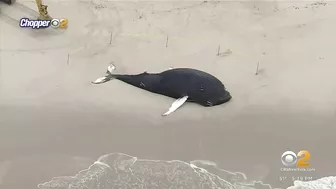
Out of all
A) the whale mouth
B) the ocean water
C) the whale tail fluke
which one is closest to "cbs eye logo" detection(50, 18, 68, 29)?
the whale tail fluke

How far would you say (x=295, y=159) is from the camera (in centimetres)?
425

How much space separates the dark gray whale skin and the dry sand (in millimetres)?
69

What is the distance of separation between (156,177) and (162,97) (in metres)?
0.91

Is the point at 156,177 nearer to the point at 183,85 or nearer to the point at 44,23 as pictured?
the point at 183,85

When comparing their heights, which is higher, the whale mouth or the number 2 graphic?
the whale mouth

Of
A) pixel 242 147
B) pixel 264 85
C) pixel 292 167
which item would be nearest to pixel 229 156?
pixel 242 147

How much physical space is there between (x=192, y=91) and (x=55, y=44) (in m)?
1.61

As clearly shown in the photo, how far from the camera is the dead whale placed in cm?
468

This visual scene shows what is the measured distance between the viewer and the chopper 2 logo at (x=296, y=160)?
421 cm

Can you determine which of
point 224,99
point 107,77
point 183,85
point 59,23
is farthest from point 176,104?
point 59,23

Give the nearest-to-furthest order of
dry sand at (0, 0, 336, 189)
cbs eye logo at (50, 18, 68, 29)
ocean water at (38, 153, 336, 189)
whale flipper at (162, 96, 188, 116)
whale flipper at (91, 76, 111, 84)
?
1. ocean water at (38, 153, 336, 189)
2. dry sand at (0, 0, 336, 189)
3. whale flipper at (162, 96, 188, 116)
4. whale flipper at (91, 76, 111, 84)
5. cbs eye logo at (50, 18, 68, 29)

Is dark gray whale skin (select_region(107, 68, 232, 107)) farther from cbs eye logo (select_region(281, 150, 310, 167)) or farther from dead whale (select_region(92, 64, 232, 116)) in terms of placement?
cbs eye logo (select_region(281, 150, 310, 167))

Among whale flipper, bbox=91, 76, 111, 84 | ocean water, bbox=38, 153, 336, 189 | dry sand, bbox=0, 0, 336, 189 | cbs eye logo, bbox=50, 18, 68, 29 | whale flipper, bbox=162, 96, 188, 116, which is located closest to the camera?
ocean water, bbox=38, 153, 336, 189

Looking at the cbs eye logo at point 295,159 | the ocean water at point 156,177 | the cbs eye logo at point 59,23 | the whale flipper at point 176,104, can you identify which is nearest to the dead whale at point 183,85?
the whale flipper at point 176,104
